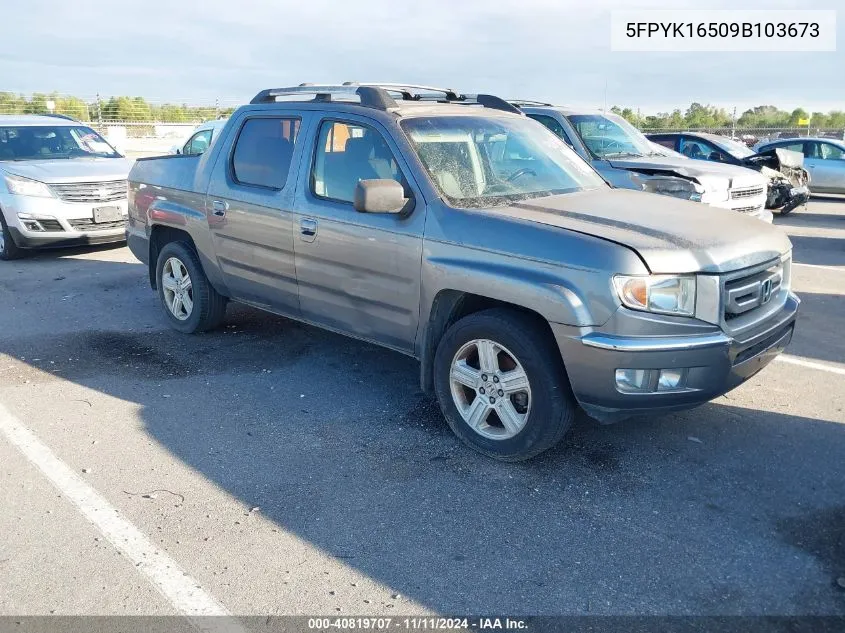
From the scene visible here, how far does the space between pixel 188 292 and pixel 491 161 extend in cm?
294

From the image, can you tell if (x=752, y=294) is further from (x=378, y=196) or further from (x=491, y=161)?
(x=378, y=196)

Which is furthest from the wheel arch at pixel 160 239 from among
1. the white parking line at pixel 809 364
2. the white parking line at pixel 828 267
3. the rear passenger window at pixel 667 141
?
the rear passenger window at pixel 667 141

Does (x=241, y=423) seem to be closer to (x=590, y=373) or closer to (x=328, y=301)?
(x=328, y=301)

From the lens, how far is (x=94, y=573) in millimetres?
3182

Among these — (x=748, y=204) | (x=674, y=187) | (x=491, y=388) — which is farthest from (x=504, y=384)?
(x=748, y=204)

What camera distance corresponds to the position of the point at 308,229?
490cm

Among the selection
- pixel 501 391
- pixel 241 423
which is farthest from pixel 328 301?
pixel 501 391

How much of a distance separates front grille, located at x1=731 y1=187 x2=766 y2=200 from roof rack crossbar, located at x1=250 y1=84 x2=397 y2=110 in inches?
237

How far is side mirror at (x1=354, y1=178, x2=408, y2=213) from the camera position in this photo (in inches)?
163

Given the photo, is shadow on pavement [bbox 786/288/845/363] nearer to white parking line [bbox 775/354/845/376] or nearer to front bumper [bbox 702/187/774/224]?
white parking line [bbox 775/354/845/376]

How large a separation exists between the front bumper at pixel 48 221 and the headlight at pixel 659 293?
8050 millimetres

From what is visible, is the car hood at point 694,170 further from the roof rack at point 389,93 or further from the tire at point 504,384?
the tire at point 504,384

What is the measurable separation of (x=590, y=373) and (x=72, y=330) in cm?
489

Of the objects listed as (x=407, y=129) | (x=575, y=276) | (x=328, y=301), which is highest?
(x=407, y=129)
